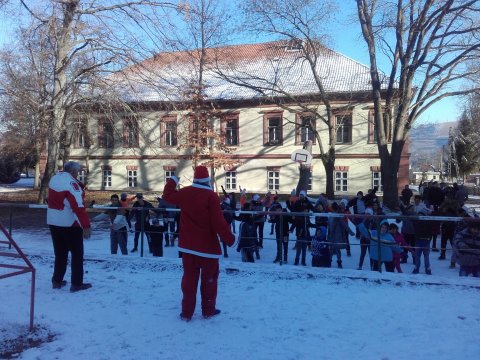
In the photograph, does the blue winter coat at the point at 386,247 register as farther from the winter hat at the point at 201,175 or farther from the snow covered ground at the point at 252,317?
the winter hat at the point at 201,175

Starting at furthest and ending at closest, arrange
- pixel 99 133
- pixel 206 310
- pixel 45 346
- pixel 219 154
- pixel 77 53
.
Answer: pixel 99 133 < pixel 219 154 < pixel 77 53 < pixel 206 310 < pixel 45 346

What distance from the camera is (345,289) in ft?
20.3

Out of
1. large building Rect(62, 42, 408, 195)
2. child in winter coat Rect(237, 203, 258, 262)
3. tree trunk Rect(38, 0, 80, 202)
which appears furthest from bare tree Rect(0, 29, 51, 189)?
child in winter coat Rect(237, 203, 258, 262)

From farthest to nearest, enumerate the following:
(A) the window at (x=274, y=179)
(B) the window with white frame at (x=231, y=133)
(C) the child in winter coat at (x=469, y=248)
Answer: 1. (B) the window with white frame at (x=231, y=133)
2. (A) the window at (x=274, y=179)
3. (C) the child in winter coat at (x=469, y=248)

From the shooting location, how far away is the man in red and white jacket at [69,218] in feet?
19.0

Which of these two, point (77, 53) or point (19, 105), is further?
point (19, 105)

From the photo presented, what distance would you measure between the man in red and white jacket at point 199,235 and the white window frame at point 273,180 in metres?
27.7

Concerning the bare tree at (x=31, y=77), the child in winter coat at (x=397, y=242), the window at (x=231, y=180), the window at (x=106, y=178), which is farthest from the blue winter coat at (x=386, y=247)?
the window at (x=106, y=178)

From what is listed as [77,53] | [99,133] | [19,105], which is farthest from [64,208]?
[99,133]

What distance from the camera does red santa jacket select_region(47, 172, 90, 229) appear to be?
19.0 feet

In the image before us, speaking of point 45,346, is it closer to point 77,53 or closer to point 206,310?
point 206,310

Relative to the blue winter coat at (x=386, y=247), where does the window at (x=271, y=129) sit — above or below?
above

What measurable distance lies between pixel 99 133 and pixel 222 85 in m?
11.4

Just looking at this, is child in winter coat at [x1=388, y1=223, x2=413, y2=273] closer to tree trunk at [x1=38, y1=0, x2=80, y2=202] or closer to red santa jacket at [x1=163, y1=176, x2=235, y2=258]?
red santa jacket at [x1=163, y1=176, x2=235, y2=258]
